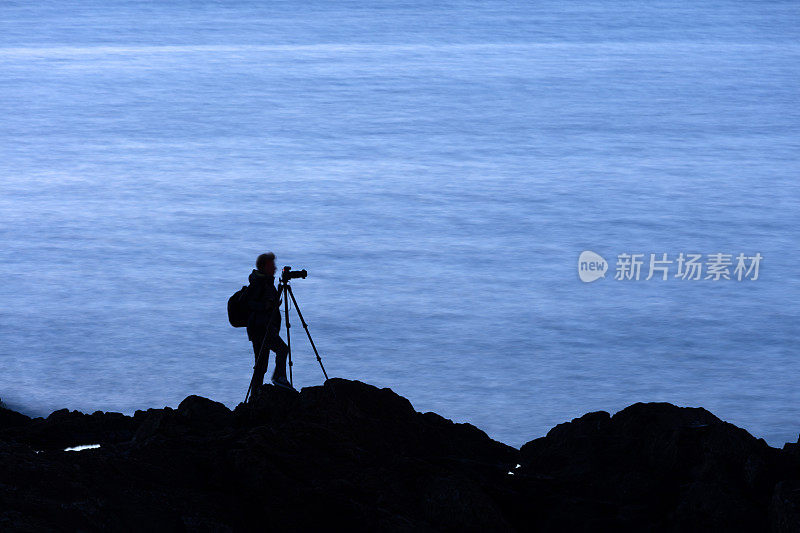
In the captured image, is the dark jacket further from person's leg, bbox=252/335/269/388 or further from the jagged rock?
the jagged rock

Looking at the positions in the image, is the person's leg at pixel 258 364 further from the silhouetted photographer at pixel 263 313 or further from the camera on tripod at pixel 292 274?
the camera on tripod at pixel 292 274

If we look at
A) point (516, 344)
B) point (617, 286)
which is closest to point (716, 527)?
point (516, 344)

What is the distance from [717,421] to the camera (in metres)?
7.82

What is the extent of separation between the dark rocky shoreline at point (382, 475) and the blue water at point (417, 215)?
355 cm

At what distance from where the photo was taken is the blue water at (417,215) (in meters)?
13.4

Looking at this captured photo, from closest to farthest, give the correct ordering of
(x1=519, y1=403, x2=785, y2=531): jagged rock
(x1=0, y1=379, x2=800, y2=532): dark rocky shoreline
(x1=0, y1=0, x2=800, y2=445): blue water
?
(x1=0, y1=379, x2=800, y2=532): dark rocky shoreline → (x1=519, y1=403, x2=785, y2=531): jagged rock → (x1=0, y1=0, x2=800, y2=445): blue water

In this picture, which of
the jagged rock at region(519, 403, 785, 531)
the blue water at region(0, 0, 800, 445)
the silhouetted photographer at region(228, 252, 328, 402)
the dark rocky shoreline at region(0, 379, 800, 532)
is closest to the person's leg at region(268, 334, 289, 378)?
the silhouetted photographer at region(228, 252, 328, 402)

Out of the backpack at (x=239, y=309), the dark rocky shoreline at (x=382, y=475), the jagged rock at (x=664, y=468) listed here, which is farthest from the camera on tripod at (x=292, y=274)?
the jagged rock at (x=664, y=468)

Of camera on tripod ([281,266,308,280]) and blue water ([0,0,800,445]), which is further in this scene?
blue water ([0,0,800,445])

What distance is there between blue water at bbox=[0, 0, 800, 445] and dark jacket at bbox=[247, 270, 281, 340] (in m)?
2.89

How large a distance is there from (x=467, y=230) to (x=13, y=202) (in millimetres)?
7937

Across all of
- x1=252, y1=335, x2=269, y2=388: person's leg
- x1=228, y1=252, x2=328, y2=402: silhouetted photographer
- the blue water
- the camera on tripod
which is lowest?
x1=252, y1=335, x2=269, y2=388: person's leg

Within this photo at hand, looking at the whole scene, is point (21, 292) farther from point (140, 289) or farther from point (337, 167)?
point (337, 167)

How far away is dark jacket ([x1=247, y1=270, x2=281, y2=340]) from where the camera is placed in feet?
31.6
